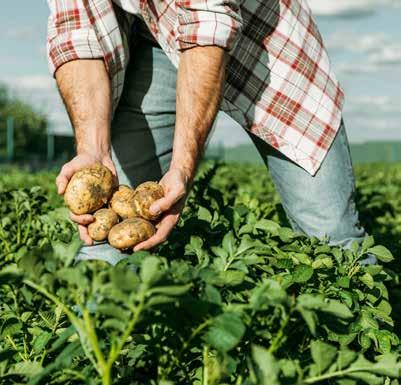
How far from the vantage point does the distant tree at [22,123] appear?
45812mm

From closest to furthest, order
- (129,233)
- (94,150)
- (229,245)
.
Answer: (229,245), (129,233), (94,150)

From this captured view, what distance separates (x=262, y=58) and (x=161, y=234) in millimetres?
1103

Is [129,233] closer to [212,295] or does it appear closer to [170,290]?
[212,295]

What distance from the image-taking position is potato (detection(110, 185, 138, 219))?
82.7 inches

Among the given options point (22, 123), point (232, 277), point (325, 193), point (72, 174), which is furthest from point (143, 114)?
point (22, 123)

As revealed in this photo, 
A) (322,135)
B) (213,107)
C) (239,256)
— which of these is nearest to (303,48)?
(322,135)

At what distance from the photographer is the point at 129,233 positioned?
6.62 feet

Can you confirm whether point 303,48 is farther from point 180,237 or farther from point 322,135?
point 180,237

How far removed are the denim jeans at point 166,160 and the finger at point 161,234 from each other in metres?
0.87

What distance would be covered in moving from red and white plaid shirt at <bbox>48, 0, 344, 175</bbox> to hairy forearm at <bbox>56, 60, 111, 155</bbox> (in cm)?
5

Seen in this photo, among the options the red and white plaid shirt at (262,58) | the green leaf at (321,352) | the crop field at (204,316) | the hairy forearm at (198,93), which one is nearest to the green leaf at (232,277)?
the crop field at (204,316)

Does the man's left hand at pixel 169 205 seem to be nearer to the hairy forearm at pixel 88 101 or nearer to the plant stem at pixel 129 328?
the hairy forearm at pixel 88 101

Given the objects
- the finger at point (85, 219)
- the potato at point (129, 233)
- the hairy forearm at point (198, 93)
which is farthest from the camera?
the hairy forearm at point (198, 93)

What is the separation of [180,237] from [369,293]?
69 cm
